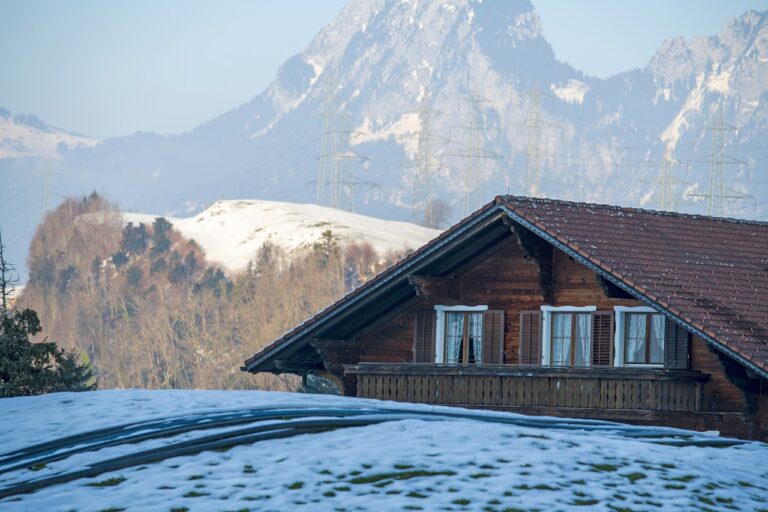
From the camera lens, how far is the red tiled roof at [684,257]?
109ft

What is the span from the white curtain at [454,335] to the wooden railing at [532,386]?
215 centimetres

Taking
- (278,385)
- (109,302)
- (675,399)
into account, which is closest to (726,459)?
(675,399)

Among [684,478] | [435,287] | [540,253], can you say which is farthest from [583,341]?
[684,478]

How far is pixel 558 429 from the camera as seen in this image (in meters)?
28.7

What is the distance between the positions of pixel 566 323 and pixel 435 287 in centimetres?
320

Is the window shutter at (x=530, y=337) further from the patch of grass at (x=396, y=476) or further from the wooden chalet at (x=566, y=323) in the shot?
the patch of grass at (x=396, y=476)

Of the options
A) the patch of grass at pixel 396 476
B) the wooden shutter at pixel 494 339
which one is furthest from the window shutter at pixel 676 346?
the patch of grass at pixel 396 476

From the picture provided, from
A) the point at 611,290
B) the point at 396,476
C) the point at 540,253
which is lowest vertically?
the point at 396,476

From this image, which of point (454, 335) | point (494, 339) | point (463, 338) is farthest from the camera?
point (454, 335)

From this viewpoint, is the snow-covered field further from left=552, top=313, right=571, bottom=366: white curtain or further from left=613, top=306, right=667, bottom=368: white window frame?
left=552, top=313, right=571, bottom=366: white curtain

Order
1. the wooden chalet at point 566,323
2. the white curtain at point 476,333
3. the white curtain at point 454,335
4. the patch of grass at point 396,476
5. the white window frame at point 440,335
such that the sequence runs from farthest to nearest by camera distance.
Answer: the white window frame at point 440,335, the white curtain at point 454,335, the white curtain at point 476,333, the wooden chalet at point 566,323, the patch of grass at point 396,476

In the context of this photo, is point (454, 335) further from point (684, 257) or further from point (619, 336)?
point (684, 257)

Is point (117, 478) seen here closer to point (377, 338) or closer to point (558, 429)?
point (558, 429)

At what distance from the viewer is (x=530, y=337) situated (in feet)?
124
